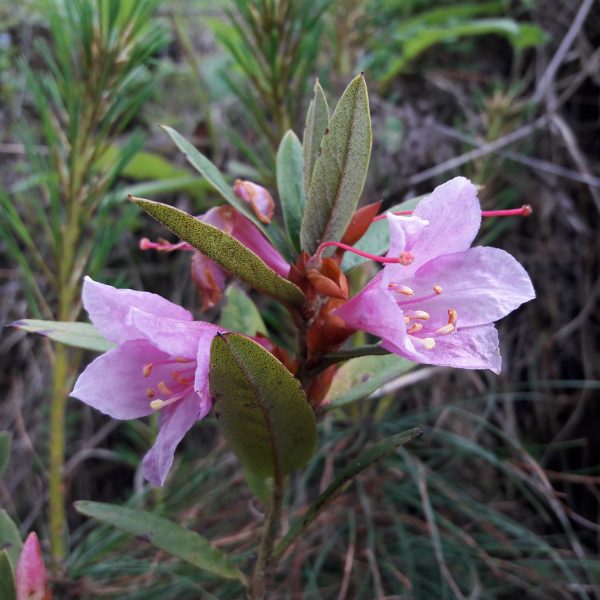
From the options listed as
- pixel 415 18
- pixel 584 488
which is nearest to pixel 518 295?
pixel 584 488

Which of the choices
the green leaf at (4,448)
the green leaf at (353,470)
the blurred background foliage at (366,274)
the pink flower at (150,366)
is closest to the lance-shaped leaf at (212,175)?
the pink flower at (150,366)

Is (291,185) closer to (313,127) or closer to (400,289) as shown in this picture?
(313,127)

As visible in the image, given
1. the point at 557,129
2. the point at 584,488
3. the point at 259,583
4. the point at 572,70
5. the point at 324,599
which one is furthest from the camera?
the point at 572,70

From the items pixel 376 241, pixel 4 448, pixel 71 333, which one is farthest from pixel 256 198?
pixel 4 448

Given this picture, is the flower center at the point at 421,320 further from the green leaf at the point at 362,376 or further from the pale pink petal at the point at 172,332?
the pale pink petal at the point at 172,332

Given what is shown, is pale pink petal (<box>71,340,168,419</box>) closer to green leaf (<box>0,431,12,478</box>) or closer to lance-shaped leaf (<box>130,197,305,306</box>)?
lance-shaped leaf (<box>130,197,305,306</box>)

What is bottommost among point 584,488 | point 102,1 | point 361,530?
point 584,488

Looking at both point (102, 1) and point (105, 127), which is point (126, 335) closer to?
point (105, 127)
